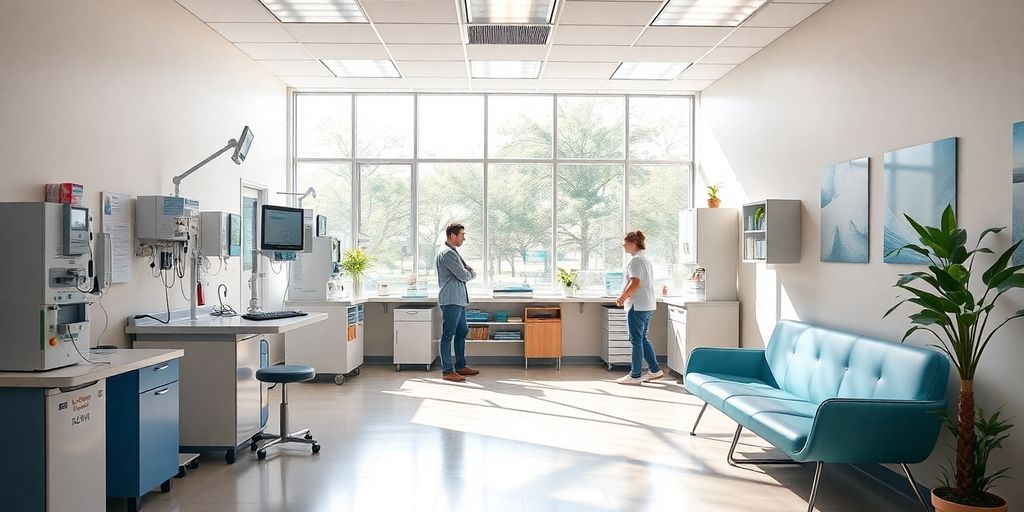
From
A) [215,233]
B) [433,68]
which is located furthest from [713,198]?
[215,233]

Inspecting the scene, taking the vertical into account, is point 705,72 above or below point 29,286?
above

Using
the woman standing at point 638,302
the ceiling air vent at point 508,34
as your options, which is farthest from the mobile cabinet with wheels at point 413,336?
the ceiling air vent at point 508,34

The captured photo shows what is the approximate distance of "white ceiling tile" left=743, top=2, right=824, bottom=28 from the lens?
5148 mm

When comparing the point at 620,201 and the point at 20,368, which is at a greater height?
the point at 620,201

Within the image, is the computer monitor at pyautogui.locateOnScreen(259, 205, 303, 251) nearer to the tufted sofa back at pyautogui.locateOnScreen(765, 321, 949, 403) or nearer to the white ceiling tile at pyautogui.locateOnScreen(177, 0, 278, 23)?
the white ceiling tile at pyautogui.locateOnScreen(177, 0, 278, 23)

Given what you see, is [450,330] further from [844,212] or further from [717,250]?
[844,212]

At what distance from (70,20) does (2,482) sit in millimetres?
2595

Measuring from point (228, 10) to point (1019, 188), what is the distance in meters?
5.24

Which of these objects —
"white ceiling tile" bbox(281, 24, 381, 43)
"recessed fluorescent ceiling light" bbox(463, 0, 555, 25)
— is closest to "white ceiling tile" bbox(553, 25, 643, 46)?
"recessed fluorescent ceiling light" bbox(463, 0, 555, 25)

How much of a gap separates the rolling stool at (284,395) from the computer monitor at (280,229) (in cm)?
117

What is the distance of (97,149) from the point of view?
4281 mm

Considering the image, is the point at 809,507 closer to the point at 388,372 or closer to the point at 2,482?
the point at 2,482

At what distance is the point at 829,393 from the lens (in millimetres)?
4281

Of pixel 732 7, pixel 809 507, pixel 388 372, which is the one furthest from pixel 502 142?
pixel 809 507
